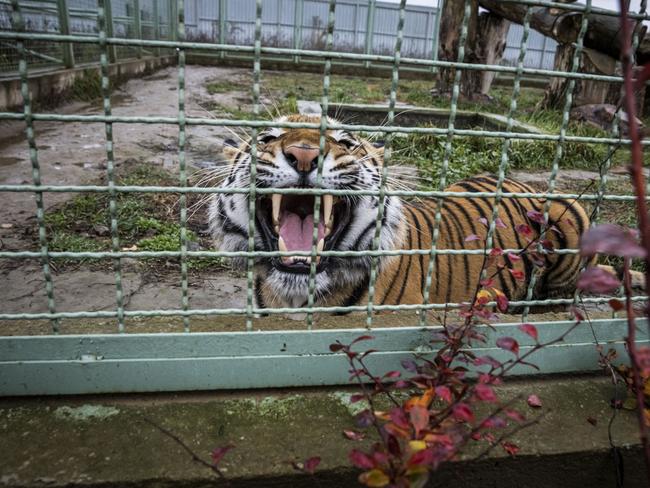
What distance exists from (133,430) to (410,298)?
1372 mm

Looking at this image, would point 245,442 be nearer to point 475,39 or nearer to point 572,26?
point 572,26

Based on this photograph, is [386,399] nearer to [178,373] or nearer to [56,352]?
[178,373]

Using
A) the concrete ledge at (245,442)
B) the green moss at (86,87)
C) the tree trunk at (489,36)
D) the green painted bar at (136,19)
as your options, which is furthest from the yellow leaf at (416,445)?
the green painted bar at (136,19)

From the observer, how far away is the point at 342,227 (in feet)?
7.29

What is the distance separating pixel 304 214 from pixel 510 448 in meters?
1.12

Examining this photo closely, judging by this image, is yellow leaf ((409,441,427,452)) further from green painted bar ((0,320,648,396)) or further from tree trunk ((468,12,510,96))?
tree trunk ((468,12,510,96))

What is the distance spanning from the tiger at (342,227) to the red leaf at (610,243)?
906 mm

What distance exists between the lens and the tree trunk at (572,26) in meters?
7.07

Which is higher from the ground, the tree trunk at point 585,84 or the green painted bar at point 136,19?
the green painted bar at point 136,19

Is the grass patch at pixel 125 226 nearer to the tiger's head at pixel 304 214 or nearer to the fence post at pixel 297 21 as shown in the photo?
the tiger's head at pixel 304 214

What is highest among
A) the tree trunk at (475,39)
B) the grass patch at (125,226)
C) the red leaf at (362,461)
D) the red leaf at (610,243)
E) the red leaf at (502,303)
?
the tree trunk at (475,39)

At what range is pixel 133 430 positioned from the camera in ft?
4.50

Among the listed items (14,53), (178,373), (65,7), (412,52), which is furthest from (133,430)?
(412,52)

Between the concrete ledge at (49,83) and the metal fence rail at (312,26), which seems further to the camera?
the metal fence rail at (312,26)
